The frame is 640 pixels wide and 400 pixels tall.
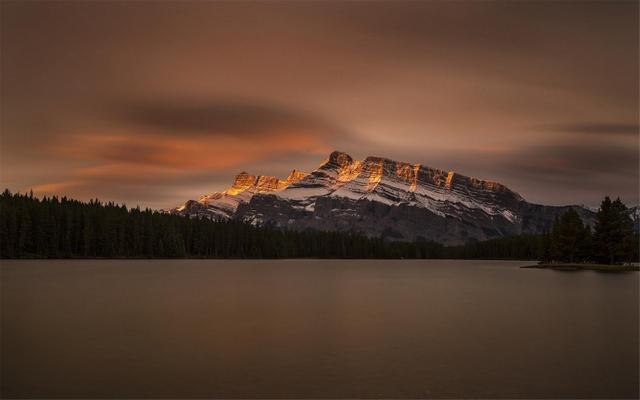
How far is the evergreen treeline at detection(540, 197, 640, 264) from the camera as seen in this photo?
420 ft

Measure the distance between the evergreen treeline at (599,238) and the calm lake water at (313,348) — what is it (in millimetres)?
81588

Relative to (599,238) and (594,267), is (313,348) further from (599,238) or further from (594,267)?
(599,238)

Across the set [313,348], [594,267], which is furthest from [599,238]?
[313,348]

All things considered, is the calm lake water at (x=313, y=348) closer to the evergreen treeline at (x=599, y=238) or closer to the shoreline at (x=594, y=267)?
the shoreline at (x=594, y=267)

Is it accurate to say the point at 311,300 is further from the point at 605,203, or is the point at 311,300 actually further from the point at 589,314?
the point at 605,203

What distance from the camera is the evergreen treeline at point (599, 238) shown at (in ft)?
420

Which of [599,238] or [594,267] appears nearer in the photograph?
[594,267]

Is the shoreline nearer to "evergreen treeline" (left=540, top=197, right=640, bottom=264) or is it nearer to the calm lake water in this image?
"evergreen treeline" (left=540, top=197, right=640, bottom=264)

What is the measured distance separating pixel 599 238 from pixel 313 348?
122079mm

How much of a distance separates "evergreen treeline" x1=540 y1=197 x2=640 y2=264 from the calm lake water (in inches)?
3212

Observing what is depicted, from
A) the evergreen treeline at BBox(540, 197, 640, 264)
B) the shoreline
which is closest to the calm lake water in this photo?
the shoreline

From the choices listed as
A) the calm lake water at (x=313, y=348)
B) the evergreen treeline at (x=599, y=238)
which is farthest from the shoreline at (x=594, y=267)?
the calm lake water at (x=313, y=348)

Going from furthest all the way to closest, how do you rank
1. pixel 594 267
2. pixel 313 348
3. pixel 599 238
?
pixel 599 238
pixel 594 267
pixel 313 348

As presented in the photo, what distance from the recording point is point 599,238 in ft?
433
